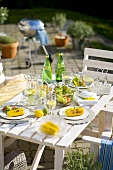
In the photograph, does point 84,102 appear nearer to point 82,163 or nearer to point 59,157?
point 59,157

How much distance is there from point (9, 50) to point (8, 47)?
9 cm

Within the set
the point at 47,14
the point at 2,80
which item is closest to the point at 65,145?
the point at 2,80

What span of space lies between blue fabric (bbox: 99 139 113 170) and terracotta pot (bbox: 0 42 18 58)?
5.50 m

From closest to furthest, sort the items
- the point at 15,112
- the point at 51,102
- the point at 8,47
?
1. the point at 15,112
2. the point at 51,102
3. the point at 8,47

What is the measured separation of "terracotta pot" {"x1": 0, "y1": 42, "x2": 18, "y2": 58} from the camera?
8914 mm

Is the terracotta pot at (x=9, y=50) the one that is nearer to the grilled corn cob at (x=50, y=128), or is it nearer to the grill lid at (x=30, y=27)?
the grill lid at (x=30, y=27)

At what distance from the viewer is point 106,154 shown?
379 centimetres

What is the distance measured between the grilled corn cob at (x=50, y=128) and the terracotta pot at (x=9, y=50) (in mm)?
5288

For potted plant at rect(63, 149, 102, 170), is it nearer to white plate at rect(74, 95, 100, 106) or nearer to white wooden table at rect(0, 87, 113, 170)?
white wooden table at rect(0, 87, 113, 170)

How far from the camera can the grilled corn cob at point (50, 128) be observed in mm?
3758

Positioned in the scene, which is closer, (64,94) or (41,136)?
(41,136)

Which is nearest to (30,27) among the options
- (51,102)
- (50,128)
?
(51,102)

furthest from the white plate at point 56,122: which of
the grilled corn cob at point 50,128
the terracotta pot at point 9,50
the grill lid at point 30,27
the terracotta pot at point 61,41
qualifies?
the terracotta pot at point 61,41

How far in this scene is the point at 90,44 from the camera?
33.1 ft
